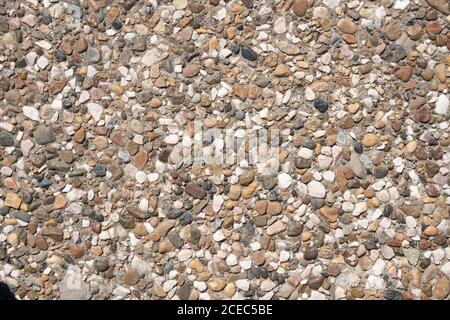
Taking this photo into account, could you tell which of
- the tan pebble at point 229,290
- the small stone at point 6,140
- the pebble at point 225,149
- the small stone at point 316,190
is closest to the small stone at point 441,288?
the pebble at point 225,149

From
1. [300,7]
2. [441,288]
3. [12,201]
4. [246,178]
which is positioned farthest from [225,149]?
[441,288]

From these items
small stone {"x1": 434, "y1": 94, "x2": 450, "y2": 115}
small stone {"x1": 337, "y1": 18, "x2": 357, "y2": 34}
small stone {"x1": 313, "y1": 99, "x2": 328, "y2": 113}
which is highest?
small stone {"x1": 337, "y1": 18, "x2": 357, "y2": 34}

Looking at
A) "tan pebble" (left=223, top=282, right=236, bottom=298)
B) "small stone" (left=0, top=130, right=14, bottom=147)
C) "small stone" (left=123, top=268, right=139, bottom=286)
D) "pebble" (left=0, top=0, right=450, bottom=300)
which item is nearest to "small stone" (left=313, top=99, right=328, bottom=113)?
"pebble" (left=0, top=0, right=450, bottom=300)

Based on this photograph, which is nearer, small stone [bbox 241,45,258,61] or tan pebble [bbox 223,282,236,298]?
tan pebble [bbox 223,282,236,298]

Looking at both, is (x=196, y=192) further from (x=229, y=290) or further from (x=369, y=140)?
(x=369, y=140)

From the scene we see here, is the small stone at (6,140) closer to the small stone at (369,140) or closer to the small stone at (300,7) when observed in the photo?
the small stone at (300,7)

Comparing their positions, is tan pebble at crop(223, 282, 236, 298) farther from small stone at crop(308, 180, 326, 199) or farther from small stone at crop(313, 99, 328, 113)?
small stone at crop(313, 99, 328, 113)

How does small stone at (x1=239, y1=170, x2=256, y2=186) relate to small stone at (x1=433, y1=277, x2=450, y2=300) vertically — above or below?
above

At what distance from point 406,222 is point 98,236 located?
55.7 inches

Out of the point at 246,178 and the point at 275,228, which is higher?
the point at 246,178

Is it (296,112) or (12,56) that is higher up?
(12,56)
